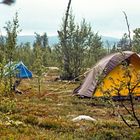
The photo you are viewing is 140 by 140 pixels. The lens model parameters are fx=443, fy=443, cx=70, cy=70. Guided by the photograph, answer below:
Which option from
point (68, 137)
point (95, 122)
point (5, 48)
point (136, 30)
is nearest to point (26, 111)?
point (95, 122)

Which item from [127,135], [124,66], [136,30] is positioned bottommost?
[127,135]

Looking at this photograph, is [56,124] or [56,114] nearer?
[56,124]

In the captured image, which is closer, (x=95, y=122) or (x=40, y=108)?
(x=95, y=122)

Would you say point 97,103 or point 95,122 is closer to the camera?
point 95,122

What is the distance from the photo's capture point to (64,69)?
127 ft

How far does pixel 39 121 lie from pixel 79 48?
25270 mm

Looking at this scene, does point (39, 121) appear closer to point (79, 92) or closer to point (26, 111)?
point (26, 111)

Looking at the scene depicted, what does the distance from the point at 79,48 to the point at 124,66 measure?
25.9 meters

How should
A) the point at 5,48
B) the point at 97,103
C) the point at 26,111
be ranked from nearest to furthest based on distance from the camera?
the point at 26,111
the point at 97,103
the point at 5,48

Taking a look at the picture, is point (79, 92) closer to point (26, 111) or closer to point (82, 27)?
point (26, 111)

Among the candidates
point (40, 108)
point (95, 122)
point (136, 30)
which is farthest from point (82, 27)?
point (95, 122)

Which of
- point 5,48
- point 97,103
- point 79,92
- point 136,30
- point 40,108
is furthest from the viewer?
point 136,30

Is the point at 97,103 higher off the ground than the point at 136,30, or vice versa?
the point at 136,30

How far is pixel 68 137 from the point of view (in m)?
11.7
